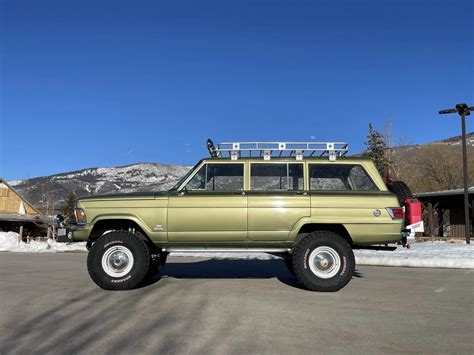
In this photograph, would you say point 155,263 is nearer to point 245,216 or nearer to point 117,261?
point 117,261

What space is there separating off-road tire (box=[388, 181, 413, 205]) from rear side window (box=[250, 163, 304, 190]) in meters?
1.70

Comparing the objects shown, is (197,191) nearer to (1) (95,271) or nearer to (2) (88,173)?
(1) (95,271)

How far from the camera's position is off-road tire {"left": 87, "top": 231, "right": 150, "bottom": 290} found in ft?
22.6

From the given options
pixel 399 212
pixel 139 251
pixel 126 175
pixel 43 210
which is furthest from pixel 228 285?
pixel 126 175

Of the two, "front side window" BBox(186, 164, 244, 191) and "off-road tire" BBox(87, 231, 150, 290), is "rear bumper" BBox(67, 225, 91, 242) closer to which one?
"off-road tire" BBox(87, 231, 150, 290)

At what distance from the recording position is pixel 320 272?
6.93 meters

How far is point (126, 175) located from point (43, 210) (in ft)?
235

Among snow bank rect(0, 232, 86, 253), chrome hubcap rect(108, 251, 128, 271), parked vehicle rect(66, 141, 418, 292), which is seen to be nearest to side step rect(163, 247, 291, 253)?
parked vehicle rect(66, 141, 418, 292)

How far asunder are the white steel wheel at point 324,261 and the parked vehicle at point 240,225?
0.02 m

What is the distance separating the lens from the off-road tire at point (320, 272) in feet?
22.4

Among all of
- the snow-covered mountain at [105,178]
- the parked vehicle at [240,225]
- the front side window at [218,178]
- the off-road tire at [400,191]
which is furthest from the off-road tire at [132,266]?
the snow-covered mountain at [105,178]

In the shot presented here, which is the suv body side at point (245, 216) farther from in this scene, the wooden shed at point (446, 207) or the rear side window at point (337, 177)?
the wooden shed at point (446, 207)

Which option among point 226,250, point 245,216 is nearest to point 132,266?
point 226,250

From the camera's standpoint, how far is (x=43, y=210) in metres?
58.4
